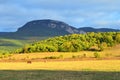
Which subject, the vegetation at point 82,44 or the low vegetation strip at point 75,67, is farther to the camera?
the vegetation at point 82,44

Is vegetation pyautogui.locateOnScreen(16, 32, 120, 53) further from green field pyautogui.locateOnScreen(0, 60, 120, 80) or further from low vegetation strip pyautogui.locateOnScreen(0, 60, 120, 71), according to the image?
green field pyautogui.locateOnScreen(0, 60, 120, 80)

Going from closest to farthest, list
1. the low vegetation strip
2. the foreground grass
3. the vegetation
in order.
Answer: the foreground grass, the low vegetation strip, the vegetation

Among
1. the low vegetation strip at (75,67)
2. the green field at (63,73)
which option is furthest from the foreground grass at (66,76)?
the low vegetation strip at (75,67)

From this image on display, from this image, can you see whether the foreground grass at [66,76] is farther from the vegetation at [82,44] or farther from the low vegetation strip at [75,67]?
the vegetation at [82,44]

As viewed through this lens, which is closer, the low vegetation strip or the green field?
the green field

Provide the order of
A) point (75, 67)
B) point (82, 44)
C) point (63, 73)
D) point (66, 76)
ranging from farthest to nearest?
point (82, 44)
point (75, 67)
point (63, 73)
point (66, 76)

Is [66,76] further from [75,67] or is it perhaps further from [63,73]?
[75,67]

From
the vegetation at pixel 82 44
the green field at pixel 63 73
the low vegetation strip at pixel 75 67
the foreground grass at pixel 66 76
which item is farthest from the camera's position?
the vegetation at pixel 82 44

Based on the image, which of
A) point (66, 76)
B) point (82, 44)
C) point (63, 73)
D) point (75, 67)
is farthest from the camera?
point (82, 44)

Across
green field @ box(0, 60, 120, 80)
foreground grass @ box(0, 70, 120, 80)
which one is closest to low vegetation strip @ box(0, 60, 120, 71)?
green field @ box(0, 60, 120, 80)

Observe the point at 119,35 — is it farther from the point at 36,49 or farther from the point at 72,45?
the point at 36,49

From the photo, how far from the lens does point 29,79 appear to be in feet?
104

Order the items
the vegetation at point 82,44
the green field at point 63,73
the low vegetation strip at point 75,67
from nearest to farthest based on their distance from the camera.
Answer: the green field at point 63,73, the low vegetation strip at point 75,67, the vegetation at point 82,44

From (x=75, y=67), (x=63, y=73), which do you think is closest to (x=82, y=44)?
(x=75, y=67)
